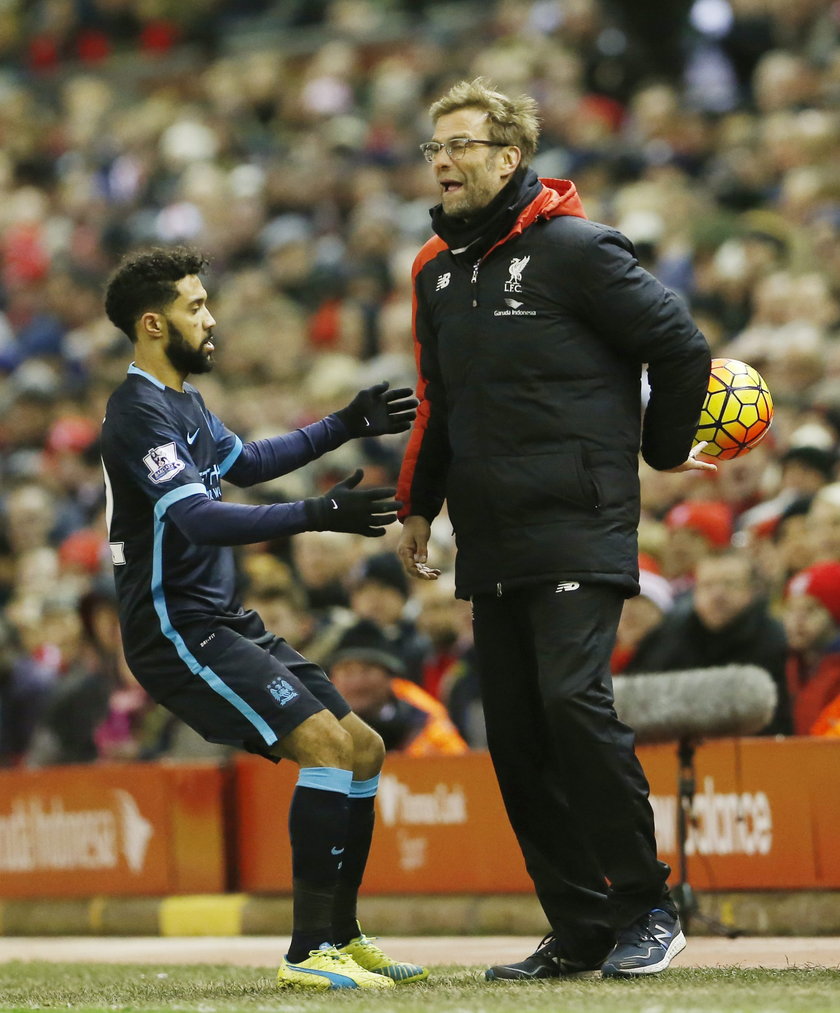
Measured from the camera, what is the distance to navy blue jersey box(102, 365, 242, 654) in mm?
6156

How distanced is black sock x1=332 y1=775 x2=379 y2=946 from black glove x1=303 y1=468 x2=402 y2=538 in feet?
3.23

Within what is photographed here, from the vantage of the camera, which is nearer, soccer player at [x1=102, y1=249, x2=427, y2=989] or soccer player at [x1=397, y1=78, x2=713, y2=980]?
soccer player at [x1=397, y1=78, x2=713, y2=980]

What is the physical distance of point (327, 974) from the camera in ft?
20.0

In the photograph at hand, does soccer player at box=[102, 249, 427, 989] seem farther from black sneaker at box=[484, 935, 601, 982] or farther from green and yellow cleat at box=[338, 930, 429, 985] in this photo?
black sneaker at box=[484, 935, 601, 982]

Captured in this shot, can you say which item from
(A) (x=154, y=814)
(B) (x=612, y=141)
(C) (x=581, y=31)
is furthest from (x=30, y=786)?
(C) (x=581, y=31)

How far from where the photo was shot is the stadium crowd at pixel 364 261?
973 cm

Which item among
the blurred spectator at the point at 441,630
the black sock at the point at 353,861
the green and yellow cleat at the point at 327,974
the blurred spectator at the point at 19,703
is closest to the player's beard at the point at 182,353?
the black sock at the point at 353,861

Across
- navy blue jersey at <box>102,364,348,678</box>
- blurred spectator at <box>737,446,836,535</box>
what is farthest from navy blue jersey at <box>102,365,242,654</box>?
blurred spectator at <box>737,446,836,535</box>

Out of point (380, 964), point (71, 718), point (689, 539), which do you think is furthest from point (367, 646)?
point (380, 964)

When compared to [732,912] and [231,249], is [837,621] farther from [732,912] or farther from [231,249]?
[231,249]

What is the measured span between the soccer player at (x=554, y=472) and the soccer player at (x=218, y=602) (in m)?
0.42

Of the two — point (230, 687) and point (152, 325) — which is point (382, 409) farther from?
point (230, 687)

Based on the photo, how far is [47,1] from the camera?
24.9 metres

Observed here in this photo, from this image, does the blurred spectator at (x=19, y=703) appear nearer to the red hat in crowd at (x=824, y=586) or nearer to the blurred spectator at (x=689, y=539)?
the blurred spectator at (x=689, y=539)
